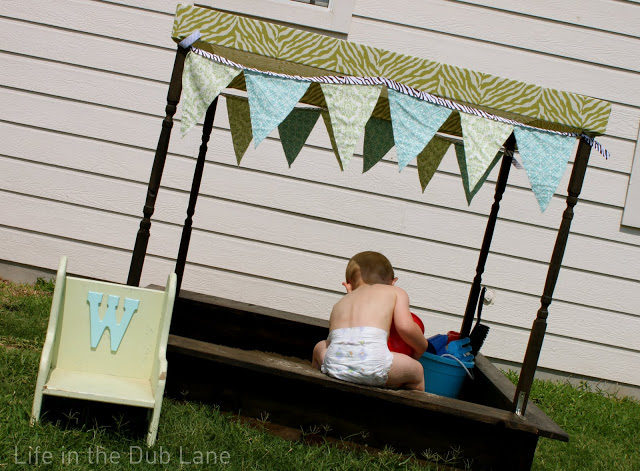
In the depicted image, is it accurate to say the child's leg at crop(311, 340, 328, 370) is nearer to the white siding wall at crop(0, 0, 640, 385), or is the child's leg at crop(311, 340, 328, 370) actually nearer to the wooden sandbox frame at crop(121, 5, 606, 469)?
the wooden sandbox frame at crop(121, 5, 606, 469)

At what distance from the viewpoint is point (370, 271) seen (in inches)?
150

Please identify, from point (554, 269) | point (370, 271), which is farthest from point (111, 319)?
point (554, 269)

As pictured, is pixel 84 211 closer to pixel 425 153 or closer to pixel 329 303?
pixel 329 303

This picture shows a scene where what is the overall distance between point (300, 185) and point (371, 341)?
2.29 m

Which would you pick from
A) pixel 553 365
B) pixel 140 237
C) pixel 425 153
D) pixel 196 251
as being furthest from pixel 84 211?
pixel 553 365

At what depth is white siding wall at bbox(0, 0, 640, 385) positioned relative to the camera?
5410 mm

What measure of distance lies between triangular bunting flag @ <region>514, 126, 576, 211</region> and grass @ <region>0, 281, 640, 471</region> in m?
1.41

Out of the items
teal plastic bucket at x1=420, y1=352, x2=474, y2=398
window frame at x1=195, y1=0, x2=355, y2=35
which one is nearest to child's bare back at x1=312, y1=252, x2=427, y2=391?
teal plastic bucket at x1=420, y1=352, x2=474, y2=398

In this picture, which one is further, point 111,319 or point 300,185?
point 300,185

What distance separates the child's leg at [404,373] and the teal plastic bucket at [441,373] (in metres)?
0.43

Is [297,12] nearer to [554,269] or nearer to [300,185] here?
[300,185]

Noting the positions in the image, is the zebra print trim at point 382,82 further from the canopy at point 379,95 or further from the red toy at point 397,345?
the red toy at point 397,345

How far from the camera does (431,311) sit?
18.2 feet

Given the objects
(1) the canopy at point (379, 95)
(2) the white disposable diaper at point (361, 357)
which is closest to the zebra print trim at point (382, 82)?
(1) the canopy at point (379, 95)
